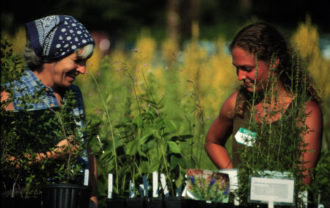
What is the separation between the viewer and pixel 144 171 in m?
2.16

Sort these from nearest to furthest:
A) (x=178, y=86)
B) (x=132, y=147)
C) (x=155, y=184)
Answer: (x=155, y=184) < (x=132, y=147) < (x=178, y=86)

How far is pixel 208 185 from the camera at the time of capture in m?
1.90

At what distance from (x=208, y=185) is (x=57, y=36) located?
962 millimetres

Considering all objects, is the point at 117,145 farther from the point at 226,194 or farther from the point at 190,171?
the point at 226,194

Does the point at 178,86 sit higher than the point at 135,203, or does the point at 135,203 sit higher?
the point at 178,86

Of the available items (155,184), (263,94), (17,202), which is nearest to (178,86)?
(263,94)

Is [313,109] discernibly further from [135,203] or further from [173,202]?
[135,203]

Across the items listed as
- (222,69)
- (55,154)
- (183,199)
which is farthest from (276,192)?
(222,69)

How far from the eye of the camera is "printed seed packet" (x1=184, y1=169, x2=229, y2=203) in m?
1.89

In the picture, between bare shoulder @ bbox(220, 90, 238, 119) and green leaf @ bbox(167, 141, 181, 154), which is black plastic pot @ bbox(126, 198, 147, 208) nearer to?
green leaf @ bbox(167, 141, 181, 154)

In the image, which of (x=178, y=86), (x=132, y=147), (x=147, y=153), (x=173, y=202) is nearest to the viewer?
(x=173, y=202)

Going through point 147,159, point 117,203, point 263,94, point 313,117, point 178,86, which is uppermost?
point 178,86

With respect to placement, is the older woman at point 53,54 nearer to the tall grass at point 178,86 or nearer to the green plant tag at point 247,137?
the tall grass at point 178,86

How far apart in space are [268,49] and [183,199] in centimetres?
84
